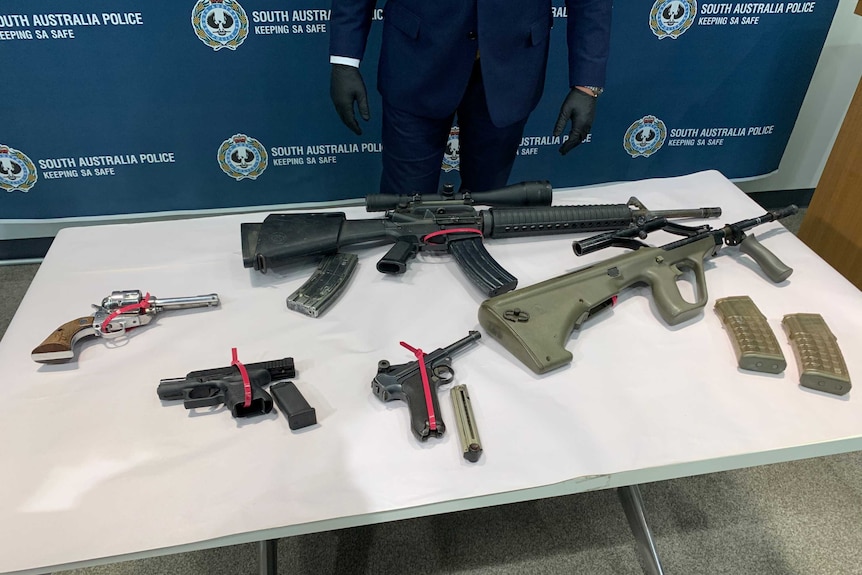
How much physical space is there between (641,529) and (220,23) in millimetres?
2454

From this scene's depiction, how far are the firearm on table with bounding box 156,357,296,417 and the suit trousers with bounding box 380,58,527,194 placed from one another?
39.6 inches

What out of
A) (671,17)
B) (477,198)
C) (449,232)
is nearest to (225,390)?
(449,232)

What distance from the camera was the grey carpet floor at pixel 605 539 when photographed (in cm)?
171

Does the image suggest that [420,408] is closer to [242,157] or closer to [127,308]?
[127,308]

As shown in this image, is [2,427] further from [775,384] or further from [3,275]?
[3,275]

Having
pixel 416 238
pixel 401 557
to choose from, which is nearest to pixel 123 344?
pixel 416 238

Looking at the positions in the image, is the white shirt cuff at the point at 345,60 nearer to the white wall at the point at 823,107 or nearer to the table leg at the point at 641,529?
the table leg at the point at 641,529

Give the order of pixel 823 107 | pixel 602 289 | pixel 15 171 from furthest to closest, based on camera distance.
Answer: pixel 823 107
pixel 15 171
pixel 602 289

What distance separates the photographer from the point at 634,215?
169 centimetres

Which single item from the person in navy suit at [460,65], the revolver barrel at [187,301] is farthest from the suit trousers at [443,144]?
the revolver barrel at [187,301]

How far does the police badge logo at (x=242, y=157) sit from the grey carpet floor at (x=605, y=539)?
1.72m

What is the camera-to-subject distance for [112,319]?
1.31 meters

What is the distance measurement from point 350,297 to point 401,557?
2.76 ft

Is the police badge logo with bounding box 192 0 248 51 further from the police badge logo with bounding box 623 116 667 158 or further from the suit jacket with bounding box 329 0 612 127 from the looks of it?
the police badge logo with bounding box 623 116 667 158
